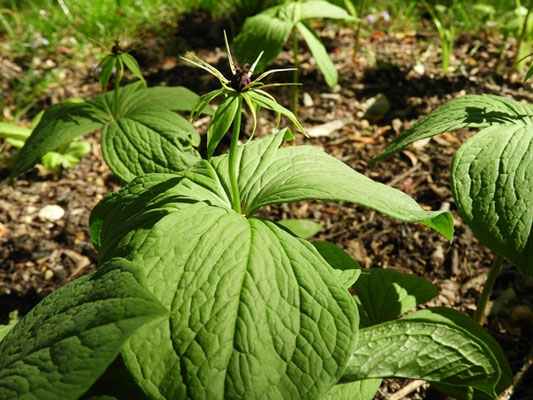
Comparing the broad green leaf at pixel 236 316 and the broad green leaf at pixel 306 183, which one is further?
the broad green leaf at pixel 306 183

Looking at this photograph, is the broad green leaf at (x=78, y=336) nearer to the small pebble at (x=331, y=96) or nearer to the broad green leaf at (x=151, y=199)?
the broad green leaf at (x=151, y=199)

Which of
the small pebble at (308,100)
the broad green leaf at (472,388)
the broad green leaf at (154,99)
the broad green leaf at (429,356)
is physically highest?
the broad green leaf at (154,99)

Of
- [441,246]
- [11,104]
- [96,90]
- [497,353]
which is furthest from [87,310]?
[11,104]

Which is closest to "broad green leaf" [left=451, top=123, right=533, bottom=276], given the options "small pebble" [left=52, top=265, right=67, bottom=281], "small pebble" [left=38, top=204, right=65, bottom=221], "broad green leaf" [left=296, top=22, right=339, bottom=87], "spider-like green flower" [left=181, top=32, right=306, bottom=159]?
"spider-like green flower" [left=181, top=32, right=306, bottom=159]

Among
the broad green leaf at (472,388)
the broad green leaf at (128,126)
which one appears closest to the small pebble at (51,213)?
the broad green leaf at (128,126)

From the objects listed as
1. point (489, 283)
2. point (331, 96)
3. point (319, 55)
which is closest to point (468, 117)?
point (489, 283)

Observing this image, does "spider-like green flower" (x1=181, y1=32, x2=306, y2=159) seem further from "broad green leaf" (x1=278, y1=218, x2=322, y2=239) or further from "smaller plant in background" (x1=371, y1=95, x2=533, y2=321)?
"broad green leaf" (x1=278, y1=218, x2=322, y2=239)

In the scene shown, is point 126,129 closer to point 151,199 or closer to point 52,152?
point 151,199
